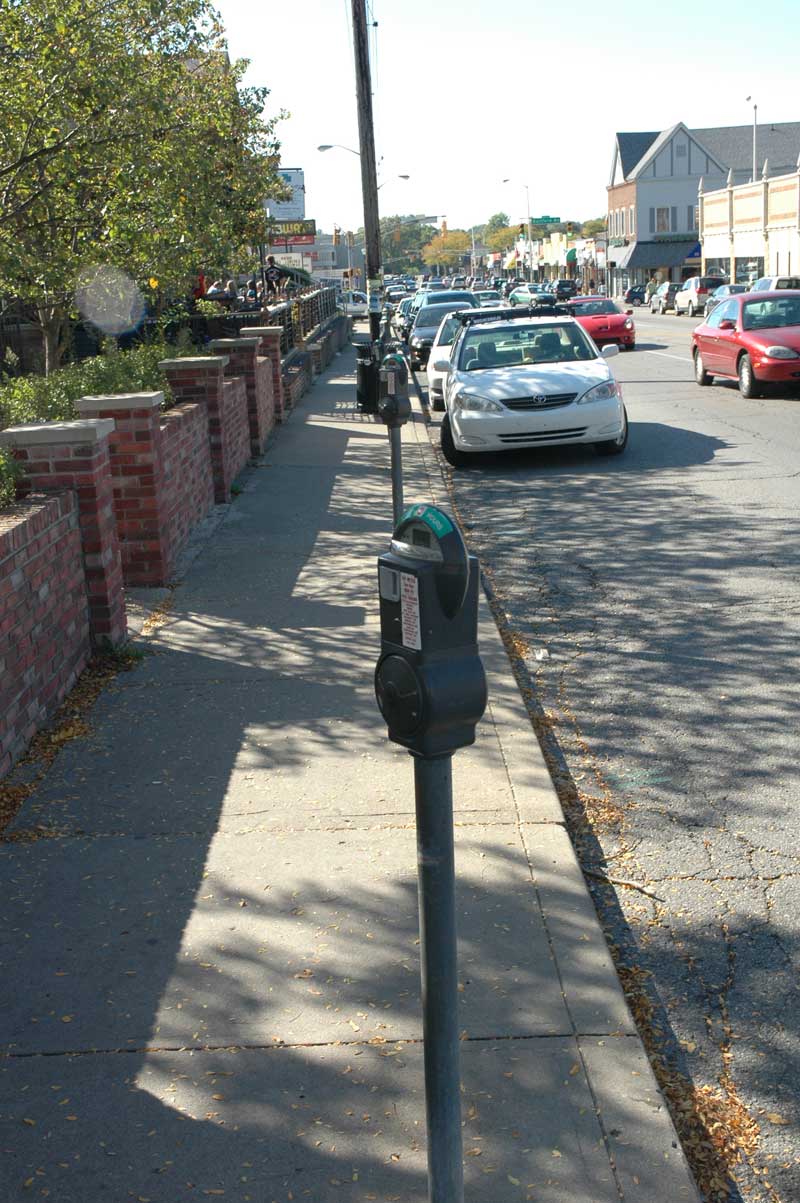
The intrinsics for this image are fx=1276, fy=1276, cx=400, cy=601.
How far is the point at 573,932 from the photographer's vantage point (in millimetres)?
3908

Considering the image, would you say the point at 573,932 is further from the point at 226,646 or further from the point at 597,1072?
the point at 226,646

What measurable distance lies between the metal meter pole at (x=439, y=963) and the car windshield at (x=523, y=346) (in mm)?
12966

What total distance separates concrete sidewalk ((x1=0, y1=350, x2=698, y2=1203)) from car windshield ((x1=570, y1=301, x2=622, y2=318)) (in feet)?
86.0

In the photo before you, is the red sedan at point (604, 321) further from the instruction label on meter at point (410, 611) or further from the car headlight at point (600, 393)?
the instruction label on meter at point (410, 611)

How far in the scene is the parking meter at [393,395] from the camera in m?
9.12

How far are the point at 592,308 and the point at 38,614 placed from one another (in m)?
27.5

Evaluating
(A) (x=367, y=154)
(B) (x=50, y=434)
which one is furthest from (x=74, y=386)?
(A) (x=367, y=154)

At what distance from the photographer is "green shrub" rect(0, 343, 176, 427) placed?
8.85 metres

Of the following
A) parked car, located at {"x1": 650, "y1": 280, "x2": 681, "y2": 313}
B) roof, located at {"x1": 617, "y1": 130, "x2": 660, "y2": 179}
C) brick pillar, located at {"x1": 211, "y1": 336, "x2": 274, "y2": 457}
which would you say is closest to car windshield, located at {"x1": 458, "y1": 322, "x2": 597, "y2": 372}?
brick pillar, located at {"x1": 211, "y1": 336, "x2": 274, "y2": 457}

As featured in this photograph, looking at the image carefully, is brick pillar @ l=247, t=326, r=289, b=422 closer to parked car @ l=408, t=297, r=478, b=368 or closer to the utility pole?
the utility pole

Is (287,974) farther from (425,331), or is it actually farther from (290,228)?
(290,228)

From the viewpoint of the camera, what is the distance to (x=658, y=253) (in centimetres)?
8844

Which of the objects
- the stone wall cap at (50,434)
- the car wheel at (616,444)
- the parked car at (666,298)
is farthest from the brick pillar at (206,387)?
the parked car at (666,298)

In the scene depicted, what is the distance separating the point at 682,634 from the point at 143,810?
3655mm
